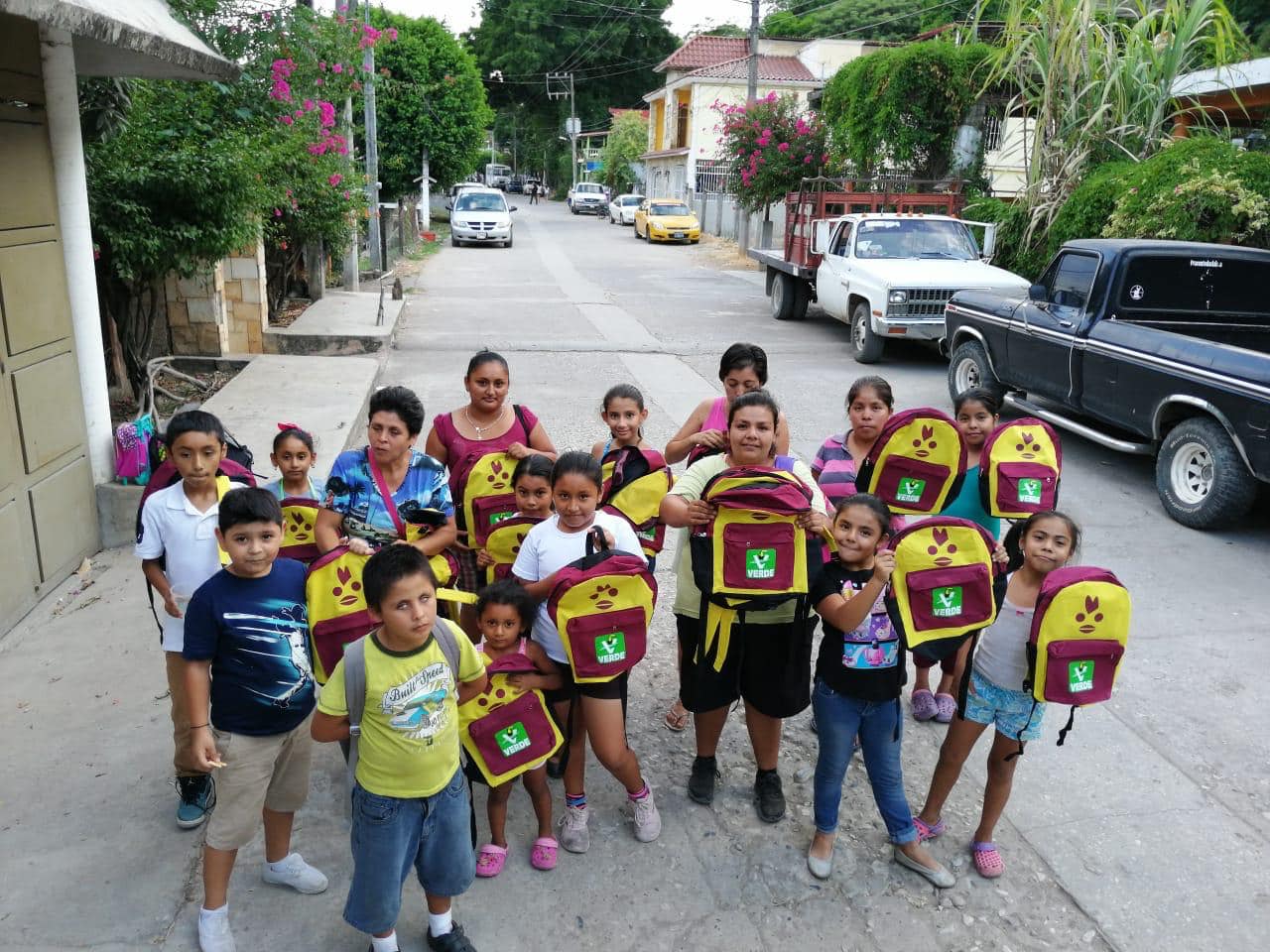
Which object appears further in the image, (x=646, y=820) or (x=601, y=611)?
(x=646, y=820)

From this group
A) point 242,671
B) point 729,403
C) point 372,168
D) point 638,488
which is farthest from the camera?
point 372,168

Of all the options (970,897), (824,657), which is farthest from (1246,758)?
(824,657)

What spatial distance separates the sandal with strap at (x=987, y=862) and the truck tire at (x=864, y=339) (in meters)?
9.55

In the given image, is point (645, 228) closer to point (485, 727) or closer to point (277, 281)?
point (277, 281)

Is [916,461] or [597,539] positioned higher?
[916,461]

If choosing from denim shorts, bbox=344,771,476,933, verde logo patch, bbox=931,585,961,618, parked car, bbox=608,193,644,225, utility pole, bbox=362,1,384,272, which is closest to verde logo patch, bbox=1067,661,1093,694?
verde logo patch, bbox=931,585,961,618

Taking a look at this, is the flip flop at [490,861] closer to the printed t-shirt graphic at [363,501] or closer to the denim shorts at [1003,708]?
the printed t-shirt graphic at [363,501]

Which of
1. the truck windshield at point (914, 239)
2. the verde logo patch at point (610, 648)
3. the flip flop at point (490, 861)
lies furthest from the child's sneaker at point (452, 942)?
the truck windshield at point (914, 239)

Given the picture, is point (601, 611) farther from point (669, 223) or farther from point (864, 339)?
point (669, 223)

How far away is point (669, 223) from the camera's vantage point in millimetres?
32250

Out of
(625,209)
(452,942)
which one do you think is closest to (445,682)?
(452,942)

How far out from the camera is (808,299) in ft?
53.8

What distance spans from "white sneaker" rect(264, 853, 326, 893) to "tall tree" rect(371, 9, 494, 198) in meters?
26.1

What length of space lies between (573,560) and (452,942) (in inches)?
46.2
